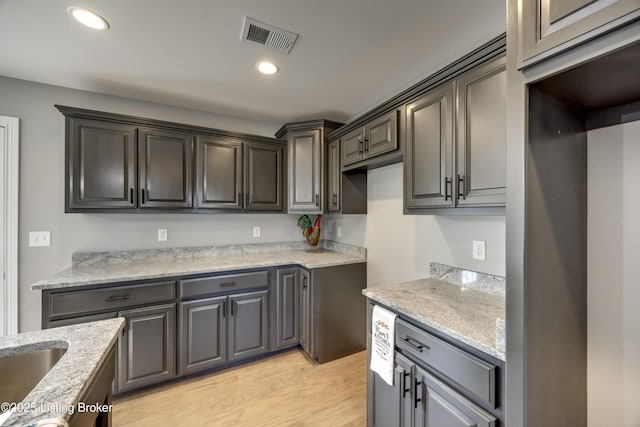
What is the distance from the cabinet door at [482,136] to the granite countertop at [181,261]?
147 centimetres

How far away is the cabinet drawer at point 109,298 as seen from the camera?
1.78 meters

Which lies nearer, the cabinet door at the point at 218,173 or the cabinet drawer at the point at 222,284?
the cabinet drawer at the point at 222,284

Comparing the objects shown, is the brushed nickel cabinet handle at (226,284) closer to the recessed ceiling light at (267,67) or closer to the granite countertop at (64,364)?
the granite countertop at (64,364)

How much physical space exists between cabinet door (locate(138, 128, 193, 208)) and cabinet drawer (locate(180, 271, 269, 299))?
2.47ft

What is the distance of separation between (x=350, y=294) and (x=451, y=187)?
155cm

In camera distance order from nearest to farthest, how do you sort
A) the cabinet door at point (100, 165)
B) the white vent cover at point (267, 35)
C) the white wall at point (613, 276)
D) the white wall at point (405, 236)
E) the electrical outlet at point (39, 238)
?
the white wall at point (613, 276) < the white vent cover at point (267, 35) < the white wall at point (405, 236) < the cabinet door at point (100, 165) < the electrical outlet at point (39, 238)

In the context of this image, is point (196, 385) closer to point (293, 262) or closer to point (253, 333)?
point (253, 333)

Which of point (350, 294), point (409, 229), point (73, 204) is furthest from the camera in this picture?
point (350, 294)

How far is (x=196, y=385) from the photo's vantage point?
6.96 feet

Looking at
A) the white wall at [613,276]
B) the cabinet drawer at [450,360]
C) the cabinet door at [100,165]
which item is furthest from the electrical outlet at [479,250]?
the cabinet door at [100,165]

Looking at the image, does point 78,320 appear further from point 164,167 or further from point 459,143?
point 459,143

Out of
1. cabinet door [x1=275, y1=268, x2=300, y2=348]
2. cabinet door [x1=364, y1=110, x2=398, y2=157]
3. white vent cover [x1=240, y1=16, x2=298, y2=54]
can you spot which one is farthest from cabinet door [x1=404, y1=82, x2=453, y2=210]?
cabinet door [x1=275, y1=268, x2=300, y2=348]

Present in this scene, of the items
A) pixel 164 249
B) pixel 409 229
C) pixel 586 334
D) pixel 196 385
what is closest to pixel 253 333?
pixel 196 385

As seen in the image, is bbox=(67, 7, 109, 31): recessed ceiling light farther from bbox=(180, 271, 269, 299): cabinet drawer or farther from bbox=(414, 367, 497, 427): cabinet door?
bbox=(414, 367, 497, 427): cabinet door
